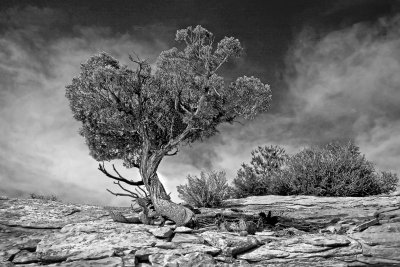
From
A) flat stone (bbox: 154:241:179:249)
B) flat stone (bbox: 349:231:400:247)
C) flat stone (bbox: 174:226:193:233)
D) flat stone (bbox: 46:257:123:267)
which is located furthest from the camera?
flat stone (bbox: 174:226:193:233)

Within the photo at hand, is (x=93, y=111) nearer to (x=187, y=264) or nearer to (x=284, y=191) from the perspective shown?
(x=187, y=264)

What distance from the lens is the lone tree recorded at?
1497cm

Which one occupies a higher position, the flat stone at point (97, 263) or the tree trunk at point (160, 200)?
the tree trunk at point (160, 200)

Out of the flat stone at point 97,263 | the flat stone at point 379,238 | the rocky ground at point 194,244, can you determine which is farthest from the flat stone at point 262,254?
the flat stone at point 97,263

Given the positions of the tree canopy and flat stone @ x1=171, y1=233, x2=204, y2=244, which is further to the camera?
the tree canopy

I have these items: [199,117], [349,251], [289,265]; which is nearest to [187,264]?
[289,265]

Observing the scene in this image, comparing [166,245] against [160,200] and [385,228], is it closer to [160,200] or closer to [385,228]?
[160,200]

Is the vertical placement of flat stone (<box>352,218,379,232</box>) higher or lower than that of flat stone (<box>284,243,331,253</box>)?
higher

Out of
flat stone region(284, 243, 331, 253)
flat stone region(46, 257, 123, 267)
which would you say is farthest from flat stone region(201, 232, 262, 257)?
flat stone region(46, 257, 123, 267)

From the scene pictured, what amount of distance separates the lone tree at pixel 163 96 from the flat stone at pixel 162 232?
409cm

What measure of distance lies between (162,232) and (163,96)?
25.3 feet

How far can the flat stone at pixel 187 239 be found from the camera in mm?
9820

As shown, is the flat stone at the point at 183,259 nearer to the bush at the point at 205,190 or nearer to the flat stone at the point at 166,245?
the flat stone at the point at 166,245

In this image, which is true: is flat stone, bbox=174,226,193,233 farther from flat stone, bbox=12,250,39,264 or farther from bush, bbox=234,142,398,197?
bush, bbox=234,142,398,197
